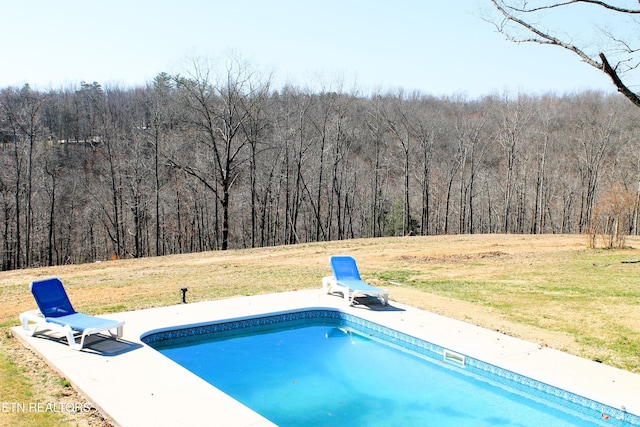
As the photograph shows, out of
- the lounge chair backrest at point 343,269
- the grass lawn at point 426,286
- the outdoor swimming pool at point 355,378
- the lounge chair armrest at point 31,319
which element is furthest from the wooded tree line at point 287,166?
the lounge chair armrest at point 31,319

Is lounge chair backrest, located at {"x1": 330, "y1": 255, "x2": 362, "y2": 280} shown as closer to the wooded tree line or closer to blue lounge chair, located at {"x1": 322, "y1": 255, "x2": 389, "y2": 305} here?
blue lounge chair, located at {"x1": 322, "y1": 255, "x2": 389, "y2": 305}

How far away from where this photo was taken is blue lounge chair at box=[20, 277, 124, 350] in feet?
20.0

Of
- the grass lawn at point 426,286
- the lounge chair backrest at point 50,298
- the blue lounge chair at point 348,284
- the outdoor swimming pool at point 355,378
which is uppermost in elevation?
the lounge chair backrest at point 50,298

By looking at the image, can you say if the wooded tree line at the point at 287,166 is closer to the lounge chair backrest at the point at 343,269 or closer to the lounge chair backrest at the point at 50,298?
the lounge chair backrest at the point at 343,269

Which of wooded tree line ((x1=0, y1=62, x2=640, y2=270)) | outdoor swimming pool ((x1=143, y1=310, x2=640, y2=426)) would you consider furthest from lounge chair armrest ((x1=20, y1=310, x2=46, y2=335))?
wooded tree line ((x1=0, y1=62, x2=640, y2=270))

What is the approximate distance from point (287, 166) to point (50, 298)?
22.5m

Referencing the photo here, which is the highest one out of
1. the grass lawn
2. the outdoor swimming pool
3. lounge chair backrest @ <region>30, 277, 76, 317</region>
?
lounge chair backrest @ <region>30, 277, 76, 317</region>

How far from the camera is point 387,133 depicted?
36344 mm

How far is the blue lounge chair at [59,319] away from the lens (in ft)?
20.0

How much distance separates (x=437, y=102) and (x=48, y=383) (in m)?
45.6

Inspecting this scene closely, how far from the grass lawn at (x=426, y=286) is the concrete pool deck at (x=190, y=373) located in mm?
245

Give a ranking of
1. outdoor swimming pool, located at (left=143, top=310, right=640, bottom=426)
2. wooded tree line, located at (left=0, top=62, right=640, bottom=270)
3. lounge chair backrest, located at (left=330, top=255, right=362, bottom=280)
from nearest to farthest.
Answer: outdoor swimming pool, located at (left=143, top=310, right=640, bottom=426)
lounge chair backrest, located at (left=330, top=255, right=362, bottom=280)
wooded tree line, located at (left=0, top=62, right=640, bottom=270)

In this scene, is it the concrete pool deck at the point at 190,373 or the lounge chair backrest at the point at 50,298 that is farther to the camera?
the lounge chair backrest at the point at 50,298

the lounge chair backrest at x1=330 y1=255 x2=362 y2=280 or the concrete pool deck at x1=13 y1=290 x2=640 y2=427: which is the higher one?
the lounge chair backrest at x1=330 y1=255 x2=362 y2=280
